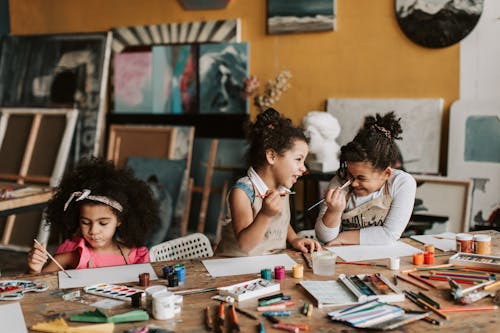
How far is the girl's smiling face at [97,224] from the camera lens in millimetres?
2539

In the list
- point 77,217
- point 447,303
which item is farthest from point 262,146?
point 447,303

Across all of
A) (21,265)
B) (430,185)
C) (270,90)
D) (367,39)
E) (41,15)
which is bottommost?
(21,265)

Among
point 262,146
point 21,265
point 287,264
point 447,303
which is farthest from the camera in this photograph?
point 21,265

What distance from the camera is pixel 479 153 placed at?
13.9ft

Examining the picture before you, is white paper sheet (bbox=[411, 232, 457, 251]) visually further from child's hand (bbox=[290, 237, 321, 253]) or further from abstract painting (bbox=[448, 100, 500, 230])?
abstract painting (bbox=[448, 100, 500, 230])

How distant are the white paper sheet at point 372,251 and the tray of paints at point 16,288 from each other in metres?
1.15

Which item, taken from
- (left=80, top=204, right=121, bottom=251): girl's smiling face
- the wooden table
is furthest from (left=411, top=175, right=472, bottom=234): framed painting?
(left=80, top=204, right=121, bottom=251): girl's smiling face

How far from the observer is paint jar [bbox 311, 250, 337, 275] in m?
2.14

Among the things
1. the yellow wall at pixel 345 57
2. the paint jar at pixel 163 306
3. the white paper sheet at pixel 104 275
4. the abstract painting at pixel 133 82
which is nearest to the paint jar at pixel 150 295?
the paint jar at pixel 163 306

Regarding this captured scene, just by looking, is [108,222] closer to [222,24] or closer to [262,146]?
[262,146]

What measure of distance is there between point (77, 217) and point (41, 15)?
165 inches

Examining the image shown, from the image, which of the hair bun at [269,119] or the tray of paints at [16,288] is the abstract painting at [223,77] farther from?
the tray of paints at [16,288]

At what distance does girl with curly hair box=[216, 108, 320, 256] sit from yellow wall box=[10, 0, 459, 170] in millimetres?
2047

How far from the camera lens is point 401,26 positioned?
14.8 feet
